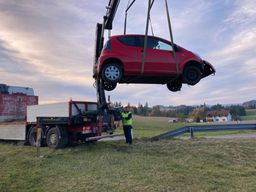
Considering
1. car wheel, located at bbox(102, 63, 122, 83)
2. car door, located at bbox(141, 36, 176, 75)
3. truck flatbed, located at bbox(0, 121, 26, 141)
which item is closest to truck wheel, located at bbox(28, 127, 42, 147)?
truck flatbed, located at bbox(0, 121, 26, 141)

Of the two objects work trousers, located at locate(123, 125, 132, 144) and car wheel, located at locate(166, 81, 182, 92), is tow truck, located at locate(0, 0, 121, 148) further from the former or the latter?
car wheel, located at locate(166, 81, 182, 92)

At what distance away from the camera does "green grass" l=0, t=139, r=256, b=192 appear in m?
6.25

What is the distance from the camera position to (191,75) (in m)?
9.40

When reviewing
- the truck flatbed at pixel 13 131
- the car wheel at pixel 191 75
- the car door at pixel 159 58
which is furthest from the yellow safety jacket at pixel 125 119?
the truck flatbed at pixel 13 131

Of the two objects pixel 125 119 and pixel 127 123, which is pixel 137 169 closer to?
pixel 127 123

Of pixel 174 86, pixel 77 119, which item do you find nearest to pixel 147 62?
pixel 174 86

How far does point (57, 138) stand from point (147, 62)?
4720mm

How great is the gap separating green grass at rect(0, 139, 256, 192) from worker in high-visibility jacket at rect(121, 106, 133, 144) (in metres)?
1.46

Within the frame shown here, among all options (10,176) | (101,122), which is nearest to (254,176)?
(10,176)

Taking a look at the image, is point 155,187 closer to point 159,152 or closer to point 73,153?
point 159,152

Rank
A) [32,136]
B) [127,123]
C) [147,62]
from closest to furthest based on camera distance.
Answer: [147,62] < [127,123] < [32,136]


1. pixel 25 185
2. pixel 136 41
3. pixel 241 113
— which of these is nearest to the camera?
pixel 25 185

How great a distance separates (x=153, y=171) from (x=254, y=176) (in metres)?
2.18

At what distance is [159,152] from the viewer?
31.7 feet
